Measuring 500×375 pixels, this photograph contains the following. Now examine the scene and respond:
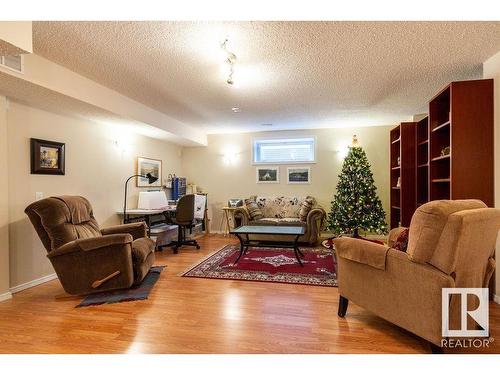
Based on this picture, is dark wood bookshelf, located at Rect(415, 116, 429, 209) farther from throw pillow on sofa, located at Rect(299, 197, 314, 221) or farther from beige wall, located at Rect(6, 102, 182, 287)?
beige wall, located at Rect(6, 102, 182, 287)

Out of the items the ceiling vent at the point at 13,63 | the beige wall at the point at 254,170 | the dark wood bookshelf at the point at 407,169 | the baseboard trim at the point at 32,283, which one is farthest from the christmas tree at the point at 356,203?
the ceiling vent at the point at 13,63

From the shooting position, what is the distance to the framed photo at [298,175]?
244 inches

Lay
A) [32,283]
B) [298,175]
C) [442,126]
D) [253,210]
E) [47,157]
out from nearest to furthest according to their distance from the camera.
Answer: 1. [442,126]
2. [32,283]
3. [47,157]
4. [253,210]
5. [298,175]

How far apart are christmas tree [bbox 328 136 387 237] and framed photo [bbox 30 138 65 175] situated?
177 inches

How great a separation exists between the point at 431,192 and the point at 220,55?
9.50ft

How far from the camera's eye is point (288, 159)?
20.9 feet

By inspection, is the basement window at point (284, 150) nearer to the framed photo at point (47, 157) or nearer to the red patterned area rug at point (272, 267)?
the red patterned area rug at point (272, 267)

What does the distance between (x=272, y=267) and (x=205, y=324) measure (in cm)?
167

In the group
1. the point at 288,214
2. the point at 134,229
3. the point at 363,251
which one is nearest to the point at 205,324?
the point at 363,251

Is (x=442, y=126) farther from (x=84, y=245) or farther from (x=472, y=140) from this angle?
(x=84, y=245)

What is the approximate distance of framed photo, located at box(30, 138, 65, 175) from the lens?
3250 millimetres

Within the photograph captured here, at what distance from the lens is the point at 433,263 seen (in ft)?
5.89
